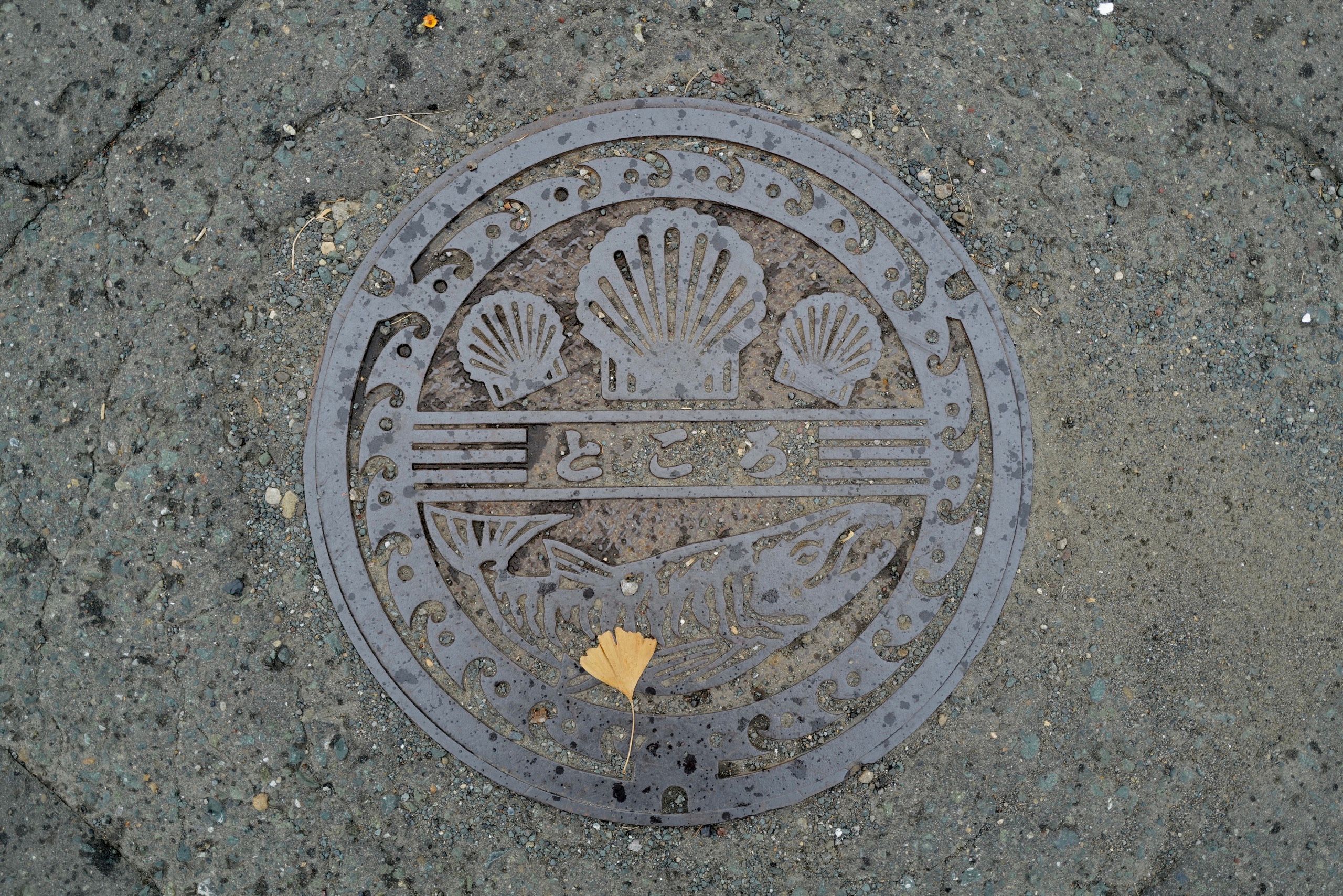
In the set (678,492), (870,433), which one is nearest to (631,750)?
(678,492)

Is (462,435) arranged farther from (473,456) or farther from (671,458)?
(671,458)

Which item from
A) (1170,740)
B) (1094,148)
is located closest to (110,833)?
(1170,740)

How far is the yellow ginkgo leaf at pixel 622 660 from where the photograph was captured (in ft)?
6.72

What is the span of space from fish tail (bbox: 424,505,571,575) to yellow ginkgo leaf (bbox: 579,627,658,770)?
0.33m

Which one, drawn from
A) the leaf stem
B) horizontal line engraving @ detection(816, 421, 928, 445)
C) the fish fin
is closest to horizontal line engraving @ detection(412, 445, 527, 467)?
the fish fin

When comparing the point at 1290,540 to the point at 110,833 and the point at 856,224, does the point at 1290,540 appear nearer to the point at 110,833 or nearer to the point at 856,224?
the point at 856,224

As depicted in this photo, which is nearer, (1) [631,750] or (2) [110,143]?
(1) [631,750]

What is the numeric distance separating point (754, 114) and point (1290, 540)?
1.92 meters

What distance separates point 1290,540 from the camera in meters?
2.23

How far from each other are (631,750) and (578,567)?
0.50m

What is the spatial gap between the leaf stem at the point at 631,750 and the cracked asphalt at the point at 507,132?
185 millimetres

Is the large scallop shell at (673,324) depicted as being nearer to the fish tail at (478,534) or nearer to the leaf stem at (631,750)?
the fish tail at (478,534)

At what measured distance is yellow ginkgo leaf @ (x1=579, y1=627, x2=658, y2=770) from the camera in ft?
6.72

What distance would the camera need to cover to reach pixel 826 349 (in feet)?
6.97
